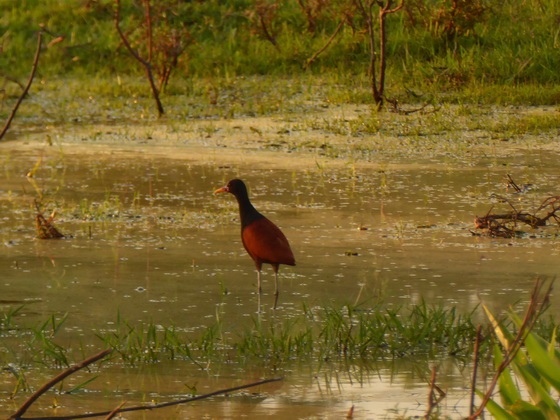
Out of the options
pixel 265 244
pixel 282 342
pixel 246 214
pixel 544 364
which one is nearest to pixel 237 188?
pixel 246 214

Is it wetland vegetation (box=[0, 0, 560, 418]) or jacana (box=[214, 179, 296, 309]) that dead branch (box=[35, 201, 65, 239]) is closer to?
wetland vegetation (box=[0, 0, 560, 418])

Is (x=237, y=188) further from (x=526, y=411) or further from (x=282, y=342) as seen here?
(x=526, y=411)

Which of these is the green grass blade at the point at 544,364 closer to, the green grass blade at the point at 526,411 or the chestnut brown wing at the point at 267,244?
the green grass blade at the point at 526,411

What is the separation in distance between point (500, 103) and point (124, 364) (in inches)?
320

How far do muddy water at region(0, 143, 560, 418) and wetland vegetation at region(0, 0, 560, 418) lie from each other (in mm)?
18

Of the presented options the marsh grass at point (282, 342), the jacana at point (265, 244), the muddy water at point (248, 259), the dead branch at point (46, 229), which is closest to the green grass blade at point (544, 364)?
the muddy water at point (248, 259)

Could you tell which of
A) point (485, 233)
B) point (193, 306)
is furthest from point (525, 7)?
point (193, 306)

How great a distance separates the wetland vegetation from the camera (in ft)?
15.8

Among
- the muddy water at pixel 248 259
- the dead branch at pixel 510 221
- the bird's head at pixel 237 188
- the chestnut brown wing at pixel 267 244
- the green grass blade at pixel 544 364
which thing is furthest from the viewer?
the dead branch at pixel 510 221

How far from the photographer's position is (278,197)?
861 cm

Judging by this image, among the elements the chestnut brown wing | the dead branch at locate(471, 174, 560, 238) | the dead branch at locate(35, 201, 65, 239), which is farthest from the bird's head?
the dead branch at locate(471, 174, 560, 238)

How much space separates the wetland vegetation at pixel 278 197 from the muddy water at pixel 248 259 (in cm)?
2

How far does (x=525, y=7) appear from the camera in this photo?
15203mm

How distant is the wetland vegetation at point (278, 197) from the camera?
4809mm
